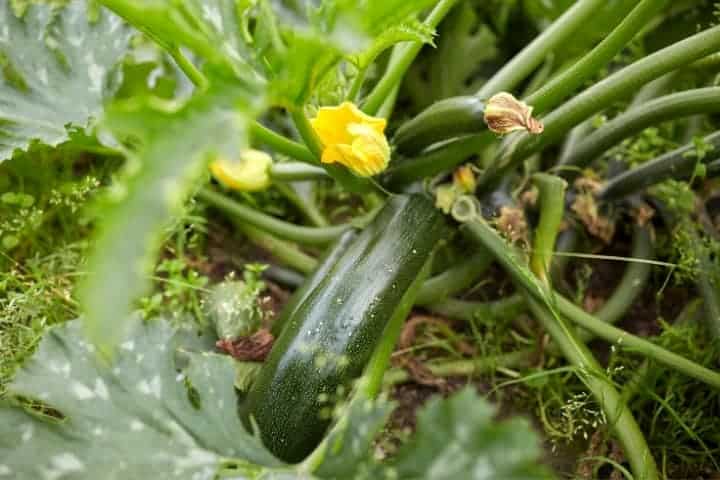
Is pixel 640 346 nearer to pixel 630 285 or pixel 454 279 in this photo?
pixel 630 285

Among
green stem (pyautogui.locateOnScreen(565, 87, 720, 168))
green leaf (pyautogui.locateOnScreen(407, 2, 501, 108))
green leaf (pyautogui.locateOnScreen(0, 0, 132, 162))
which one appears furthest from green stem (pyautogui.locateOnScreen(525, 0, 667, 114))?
green leaf (pyautogui.locateOnScreen(0, 0, 132, 162))

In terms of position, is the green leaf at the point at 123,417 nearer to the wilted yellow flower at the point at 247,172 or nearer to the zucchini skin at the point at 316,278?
the zucchini skin at the point at 316,278

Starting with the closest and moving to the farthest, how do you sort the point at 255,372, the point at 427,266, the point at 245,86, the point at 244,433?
1. the point at 245,86
2. the point at 244,433
3. the point at 255,372
4. the point at 427,266

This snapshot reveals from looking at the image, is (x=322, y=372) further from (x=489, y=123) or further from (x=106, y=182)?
(x=106, y=182)

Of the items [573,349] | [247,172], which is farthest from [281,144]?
[573,349]

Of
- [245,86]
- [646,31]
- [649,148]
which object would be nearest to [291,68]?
[245,86]

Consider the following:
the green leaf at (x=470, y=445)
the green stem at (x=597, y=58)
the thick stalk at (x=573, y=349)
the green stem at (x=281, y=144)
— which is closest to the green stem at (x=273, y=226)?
the green stem at (x=281, y=144)
